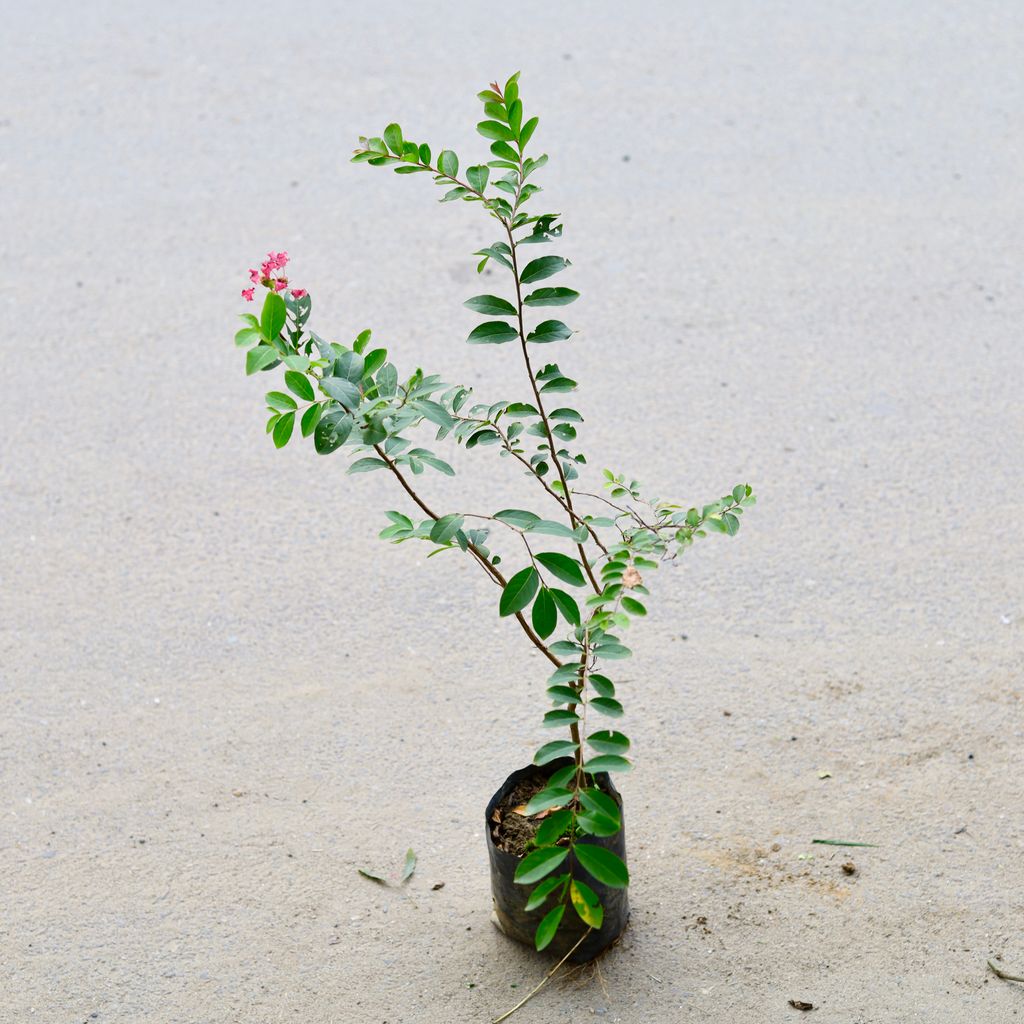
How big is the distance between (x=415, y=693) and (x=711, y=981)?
1106mm

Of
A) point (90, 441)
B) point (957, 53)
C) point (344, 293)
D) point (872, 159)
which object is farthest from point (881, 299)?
point (90, 441)

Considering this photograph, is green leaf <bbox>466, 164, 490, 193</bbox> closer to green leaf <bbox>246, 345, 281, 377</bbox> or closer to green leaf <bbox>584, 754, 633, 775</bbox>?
green leaf <bbox>246, 345, 281, 377</bbox>

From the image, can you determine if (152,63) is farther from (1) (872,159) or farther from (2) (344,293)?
(1) (872,159)

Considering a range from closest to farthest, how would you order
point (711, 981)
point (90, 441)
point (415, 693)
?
point (711, 981) < point (415, 693) < point (90, 441)

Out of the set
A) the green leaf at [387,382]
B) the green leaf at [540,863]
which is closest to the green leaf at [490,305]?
the green leaf at [387,382]

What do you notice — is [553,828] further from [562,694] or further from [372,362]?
[372,362]

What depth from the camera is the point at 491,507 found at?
3908mm

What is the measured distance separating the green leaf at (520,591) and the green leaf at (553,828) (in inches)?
13.5

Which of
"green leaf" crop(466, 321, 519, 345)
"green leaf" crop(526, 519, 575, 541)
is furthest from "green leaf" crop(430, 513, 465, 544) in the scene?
"green leaf" crop(466, 321, 519, 345)

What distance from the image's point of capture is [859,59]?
641cm

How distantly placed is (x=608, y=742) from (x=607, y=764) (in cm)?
4

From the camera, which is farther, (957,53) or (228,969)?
(957,53)

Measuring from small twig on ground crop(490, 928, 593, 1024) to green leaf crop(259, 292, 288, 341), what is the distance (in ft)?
4.36

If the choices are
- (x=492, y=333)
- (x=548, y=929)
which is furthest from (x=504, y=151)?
(x=548, y=929)
